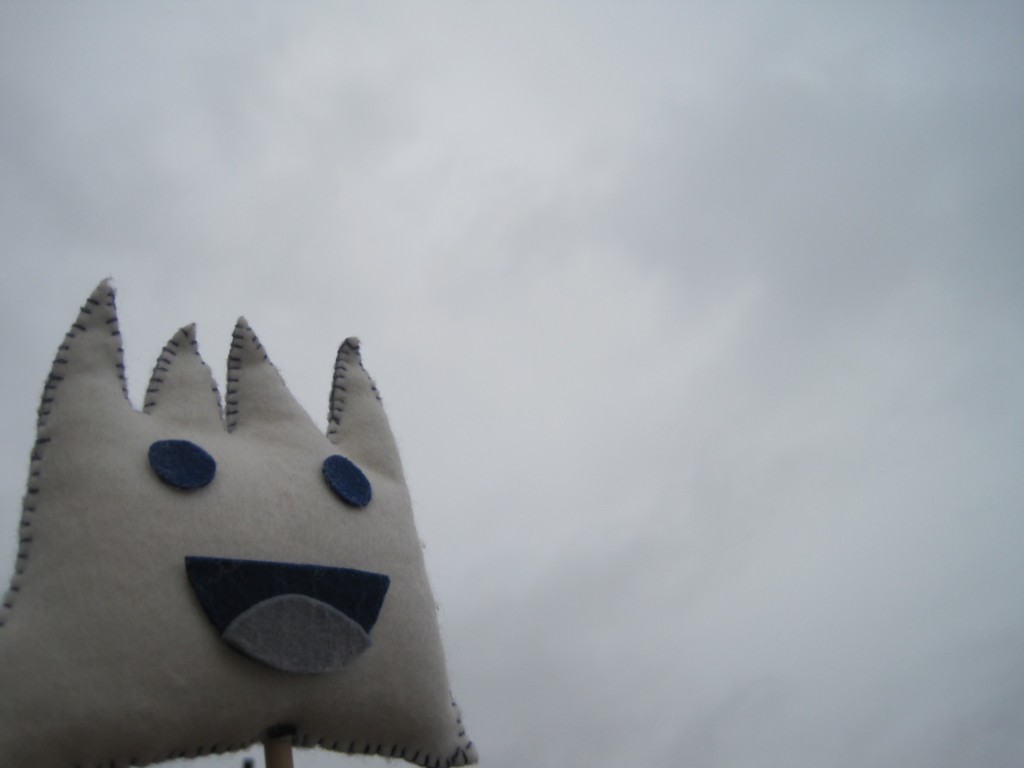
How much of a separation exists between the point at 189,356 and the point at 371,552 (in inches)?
47.0

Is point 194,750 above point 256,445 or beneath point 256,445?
beneath

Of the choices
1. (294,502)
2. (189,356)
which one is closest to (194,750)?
(294,502)

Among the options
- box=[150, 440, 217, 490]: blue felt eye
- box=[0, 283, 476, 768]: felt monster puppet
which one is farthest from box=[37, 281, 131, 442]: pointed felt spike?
box=[150, 440, 217, 490]: blue felt eye

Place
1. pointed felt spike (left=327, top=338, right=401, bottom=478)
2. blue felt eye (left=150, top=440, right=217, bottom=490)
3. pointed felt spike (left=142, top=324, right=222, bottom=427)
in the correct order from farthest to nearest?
pointed felt spike (left=327, top=338, right=401, bottom=478), pointed felt spike (left=142, top=324, right=222, bottom=427), blue felt eye (left=150, top=440, right=217, bottom=490)

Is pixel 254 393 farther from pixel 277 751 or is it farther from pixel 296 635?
pixel 277 751

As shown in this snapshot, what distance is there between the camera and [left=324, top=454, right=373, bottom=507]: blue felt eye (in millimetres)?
4039

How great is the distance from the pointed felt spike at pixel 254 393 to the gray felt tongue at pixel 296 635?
0.94 m

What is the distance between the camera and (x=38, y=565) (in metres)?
3.32

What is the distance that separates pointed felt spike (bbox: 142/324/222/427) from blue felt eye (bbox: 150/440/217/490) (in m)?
0.28

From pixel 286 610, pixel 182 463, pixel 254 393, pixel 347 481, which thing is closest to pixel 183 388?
pixel 254 393

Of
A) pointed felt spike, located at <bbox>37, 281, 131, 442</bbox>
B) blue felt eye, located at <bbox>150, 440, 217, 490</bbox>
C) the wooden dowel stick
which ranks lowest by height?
the wooden dowel stick

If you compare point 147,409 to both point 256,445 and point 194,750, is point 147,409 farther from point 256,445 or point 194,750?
point 194,750

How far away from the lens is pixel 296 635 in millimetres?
3500

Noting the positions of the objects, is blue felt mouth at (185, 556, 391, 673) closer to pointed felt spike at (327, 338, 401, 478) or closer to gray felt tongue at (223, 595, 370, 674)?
gray felt tongue at (223, 595, 370, 674)
